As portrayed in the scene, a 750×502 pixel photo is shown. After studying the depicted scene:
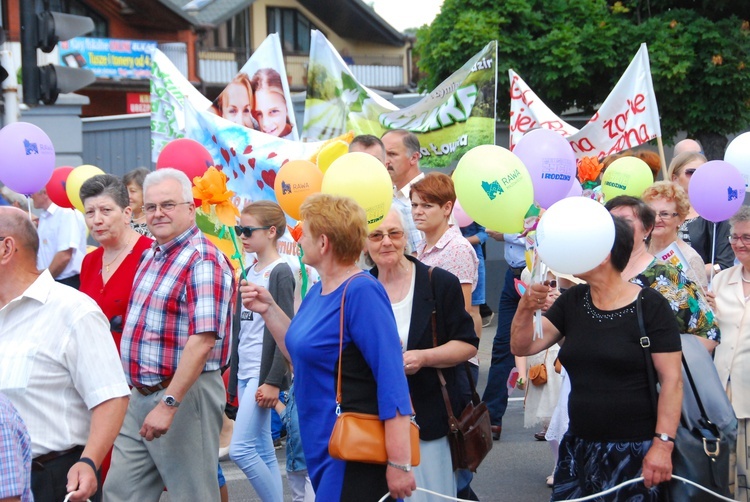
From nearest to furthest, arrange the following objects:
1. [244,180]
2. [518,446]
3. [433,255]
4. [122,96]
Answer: [433,255]
[518,446]
[244,180]
[122,96]

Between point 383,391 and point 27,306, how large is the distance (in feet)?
4.29

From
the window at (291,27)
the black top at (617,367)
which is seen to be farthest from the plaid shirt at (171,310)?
the window at (291,27)

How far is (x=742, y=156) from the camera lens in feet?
20.7

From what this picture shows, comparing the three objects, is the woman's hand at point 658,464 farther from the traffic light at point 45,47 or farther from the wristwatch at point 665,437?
the traffic light at point 45,47

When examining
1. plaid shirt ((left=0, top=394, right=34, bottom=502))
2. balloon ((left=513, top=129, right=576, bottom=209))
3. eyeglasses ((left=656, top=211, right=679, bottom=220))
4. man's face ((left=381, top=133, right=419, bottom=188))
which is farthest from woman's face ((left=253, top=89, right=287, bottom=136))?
plaid shirt ((left=0, top=394, right=34, bottom=502))

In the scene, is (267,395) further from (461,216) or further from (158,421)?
(461,216)

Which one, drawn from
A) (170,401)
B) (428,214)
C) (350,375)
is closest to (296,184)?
(428,214)

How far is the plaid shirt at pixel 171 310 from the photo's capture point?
444 cm

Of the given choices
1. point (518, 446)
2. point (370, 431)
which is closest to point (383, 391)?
point (370, 431)

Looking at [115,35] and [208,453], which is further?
[115,35]

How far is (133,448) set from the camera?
4.50 metres

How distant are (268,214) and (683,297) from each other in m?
2.44

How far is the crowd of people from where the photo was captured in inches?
143

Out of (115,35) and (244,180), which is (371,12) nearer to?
(115,35)
